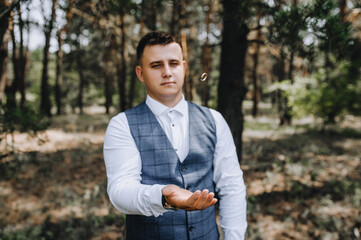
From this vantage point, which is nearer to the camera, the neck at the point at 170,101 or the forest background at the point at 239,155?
the neck at the point at 170,101

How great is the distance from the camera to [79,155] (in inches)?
284

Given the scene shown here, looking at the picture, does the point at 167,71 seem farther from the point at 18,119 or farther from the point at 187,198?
the point at 18,119

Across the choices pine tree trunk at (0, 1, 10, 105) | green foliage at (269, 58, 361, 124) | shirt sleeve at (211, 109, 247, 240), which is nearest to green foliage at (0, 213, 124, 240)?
pine tree trunk at (0, 1, 10, 105)

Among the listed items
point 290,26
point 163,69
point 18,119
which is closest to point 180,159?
point 163,69

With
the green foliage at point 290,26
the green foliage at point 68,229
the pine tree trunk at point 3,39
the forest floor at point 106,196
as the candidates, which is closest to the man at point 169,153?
the green foliage at point 290,26

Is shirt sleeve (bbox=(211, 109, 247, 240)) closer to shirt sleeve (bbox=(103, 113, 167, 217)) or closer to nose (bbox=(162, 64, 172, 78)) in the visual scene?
nose (bbox=(162, 64, 172, 78))

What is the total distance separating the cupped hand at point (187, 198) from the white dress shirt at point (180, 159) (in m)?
0.27

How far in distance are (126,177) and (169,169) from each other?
31 cm

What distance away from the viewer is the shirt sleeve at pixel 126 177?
134 centimetres

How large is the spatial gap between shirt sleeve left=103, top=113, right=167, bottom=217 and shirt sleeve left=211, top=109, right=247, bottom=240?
666mm

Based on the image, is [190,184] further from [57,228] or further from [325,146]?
[325,146]

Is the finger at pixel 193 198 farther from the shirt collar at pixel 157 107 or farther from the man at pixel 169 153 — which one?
the shirt collar at pixel 157 107

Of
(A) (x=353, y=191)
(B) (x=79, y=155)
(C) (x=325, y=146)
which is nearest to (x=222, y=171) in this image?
(A) (x=353, y=191)

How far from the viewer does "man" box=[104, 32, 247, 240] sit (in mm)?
1623
